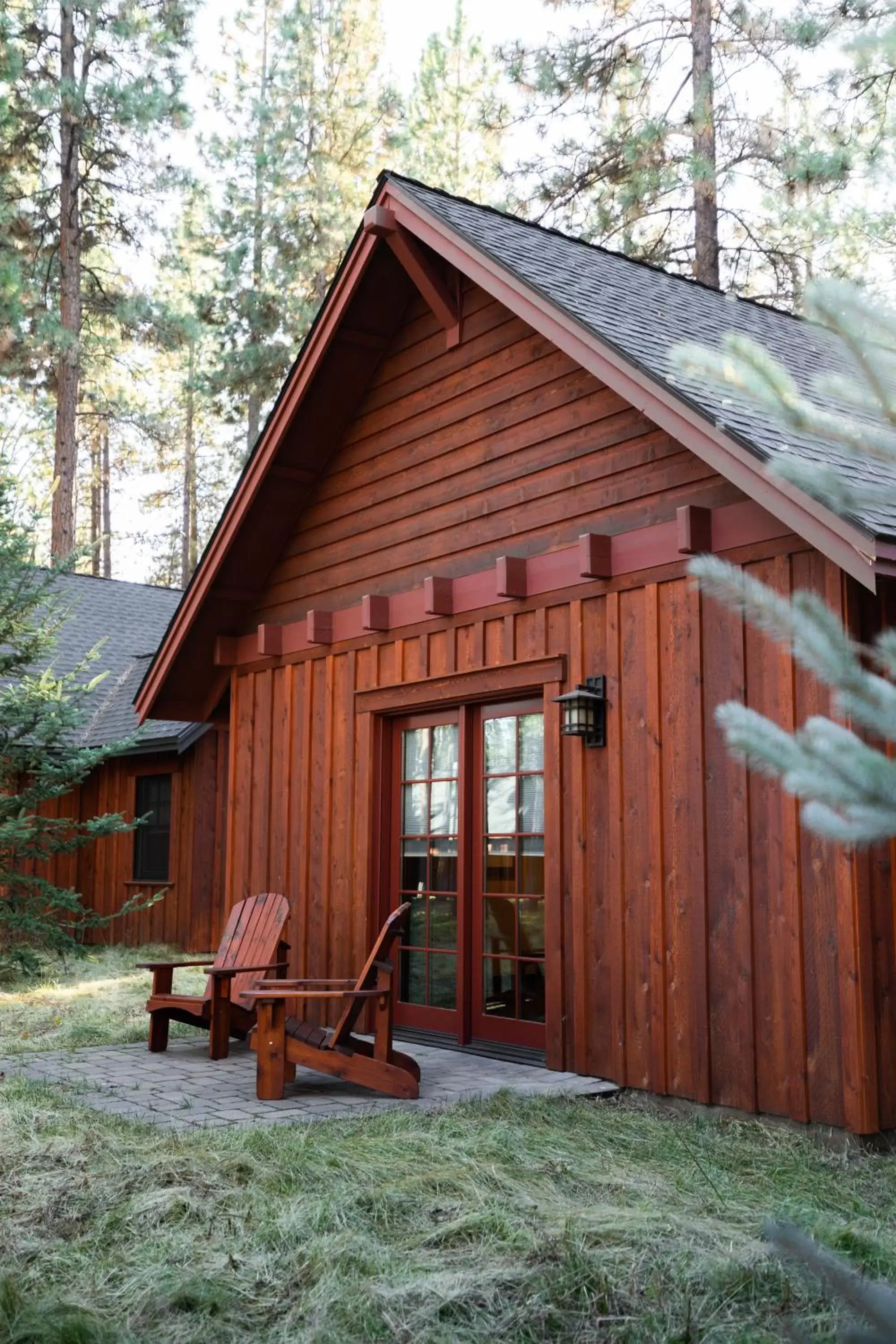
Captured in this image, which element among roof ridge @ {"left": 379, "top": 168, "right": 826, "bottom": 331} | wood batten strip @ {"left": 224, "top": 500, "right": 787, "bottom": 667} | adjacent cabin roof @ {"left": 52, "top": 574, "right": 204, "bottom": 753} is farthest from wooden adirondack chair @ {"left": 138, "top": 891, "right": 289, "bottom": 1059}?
adjacent cabin roof @ {"left": 52, "top": 574, "right": 204, "bottom": 753}

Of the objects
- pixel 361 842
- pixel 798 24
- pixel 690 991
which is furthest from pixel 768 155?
pixel 690 991

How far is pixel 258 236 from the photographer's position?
21.1 metres

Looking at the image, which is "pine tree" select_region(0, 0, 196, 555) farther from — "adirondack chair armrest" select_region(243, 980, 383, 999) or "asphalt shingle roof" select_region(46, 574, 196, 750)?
"adirondack chair armrest" select_region(243, 980, 383, 999)

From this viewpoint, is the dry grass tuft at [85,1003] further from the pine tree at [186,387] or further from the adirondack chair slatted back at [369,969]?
the pine tree at [186,387]

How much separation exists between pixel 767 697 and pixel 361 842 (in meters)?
3.23

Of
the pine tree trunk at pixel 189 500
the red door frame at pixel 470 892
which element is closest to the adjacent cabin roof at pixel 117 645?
the pine tree trunk at pixel 189 500

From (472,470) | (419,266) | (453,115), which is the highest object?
(453,115)

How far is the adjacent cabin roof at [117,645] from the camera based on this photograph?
13703mm

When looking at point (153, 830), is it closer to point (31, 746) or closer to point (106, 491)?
point (31, 746)

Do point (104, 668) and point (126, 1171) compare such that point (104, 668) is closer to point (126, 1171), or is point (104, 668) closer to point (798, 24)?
point (798, 24)

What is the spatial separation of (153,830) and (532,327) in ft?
30.4

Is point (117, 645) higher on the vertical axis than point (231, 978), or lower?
higher

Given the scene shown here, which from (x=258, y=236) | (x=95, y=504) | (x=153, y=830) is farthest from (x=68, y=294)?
(x=95, y=504)

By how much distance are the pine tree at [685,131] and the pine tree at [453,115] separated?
190 inches
